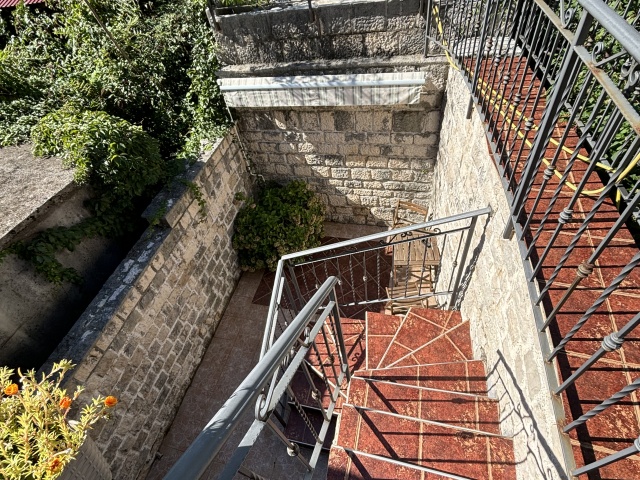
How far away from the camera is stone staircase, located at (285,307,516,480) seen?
213cm

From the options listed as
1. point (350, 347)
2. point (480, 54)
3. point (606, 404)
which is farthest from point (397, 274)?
point (606, 404)

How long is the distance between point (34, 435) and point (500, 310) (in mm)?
2905

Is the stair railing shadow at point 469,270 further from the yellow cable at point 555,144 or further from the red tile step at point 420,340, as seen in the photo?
the yellow cable at point 555,144

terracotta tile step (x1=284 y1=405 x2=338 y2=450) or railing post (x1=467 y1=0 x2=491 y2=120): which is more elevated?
railing post (x1=467 y1=0 x2=491 y2=120)

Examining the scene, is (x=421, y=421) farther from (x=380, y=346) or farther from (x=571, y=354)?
(x=571, y=354)

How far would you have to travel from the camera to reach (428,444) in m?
2.23

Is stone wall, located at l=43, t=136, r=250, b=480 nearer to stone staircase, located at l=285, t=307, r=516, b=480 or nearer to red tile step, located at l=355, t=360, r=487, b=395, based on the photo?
stone staircase, located at l=285, t=307, r=516, b=480

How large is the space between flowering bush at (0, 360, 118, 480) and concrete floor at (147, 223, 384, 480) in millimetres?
1567

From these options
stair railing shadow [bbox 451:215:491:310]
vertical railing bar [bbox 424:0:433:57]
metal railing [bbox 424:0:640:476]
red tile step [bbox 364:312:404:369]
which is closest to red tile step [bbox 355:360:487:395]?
red tile step [bbox 364:312:404:369]

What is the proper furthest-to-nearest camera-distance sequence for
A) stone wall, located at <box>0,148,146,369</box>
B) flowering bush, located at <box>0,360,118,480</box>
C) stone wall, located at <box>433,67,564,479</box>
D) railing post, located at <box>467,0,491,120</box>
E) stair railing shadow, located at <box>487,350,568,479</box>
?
stone wall, located at <box>0,148,146,369</box> < railing post, located at <box>467,0,491,120</box> < flowering bush, located at <box>0,360,118,480</box> < stone wall, located at <box>433,67,564,479</box> < stair railing shadow, located at <box>487,350,568,479</box>

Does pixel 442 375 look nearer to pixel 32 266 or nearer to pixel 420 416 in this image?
pixel 420 416

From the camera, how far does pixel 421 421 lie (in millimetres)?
2320

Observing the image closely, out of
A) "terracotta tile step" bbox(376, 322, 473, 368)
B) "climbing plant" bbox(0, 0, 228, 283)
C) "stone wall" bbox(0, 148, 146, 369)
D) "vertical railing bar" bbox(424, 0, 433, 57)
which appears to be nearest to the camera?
"stone wall" bbox(0, 148, 146, 369)

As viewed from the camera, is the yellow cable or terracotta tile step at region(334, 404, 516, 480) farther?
terracotta tile step at region(334, 404, 516, 480)
